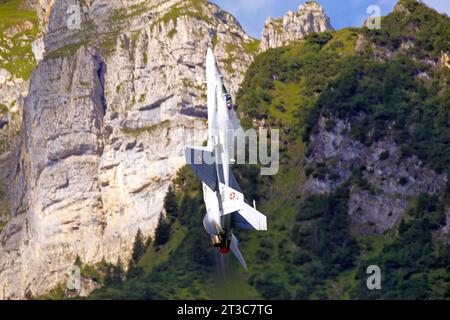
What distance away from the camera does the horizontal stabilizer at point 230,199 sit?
423ft

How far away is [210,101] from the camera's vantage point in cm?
13825

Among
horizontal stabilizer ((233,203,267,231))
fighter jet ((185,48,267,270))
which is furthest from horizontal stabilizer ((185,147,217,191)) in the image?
horizontal stabilizer ((233,203,267,231))

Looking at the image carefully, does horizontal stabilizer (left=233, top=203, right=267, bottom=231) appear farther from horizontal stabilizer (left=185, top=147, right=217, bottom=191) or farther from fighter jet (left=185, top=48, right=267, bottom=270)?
horizontal stabilizer (left=185, top=147, right=217, bottom=191)

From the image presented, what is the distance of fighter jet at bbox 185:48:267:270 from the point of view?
129 meters

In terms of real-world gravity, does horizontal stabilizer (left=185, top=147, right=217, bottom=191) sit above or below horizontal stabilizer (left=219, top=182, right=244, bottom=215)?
above

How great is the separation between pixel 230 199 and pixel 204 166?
161 inches

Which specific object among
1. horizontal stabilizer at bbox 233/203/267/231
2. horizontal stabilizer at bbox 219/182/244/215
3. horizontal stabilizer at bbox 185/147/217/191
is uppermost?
horizontal stabilizer at bbox 185/147/217/191

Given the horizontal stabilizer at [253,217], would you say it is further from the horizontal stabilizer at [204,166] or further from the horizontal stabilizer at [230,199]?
the horizontal stabilizer at [204,166]

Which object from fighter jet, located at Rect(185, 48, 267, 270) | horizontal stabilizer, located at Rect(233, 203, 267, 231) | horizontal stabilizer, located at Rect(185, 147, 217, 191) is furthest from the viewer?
horizontal stabilizer, located at Rect(185, 147, 217, 191)

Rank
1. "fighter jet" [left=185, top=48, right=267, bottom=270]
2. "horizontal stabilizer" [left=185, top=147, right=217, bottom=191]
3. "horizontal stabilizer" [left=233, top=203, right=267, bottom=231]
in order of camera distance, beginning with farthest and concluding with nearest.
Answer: "horizontal stabilizer" [left=185, top=147, right=217, bottom=191]
"fighter jet" [left=185, top=48, right=267, bottom=270]
"horizontal stabilizer" [left=233, top=203, right=267, bottom=231]

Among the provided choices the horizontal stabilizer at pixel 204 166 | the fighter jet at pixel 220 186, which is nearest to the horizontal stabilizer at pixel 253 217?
the fighter jet at pixel 220 186
